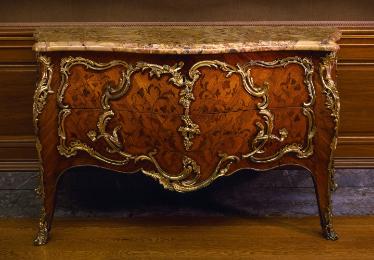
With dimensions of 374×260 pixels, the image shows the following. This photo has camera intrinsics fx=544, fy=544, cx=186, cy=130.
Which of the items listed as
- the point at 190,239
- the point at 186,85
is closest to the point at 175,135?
the point at 186,85

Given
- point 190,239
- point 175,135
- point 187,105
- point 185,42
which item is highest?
point 185,42

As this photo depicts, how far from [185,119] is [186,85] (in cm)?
13

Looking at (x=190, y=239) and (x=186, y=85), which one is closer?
(x=186, y=85)

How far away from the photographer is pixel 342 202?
2662 mm

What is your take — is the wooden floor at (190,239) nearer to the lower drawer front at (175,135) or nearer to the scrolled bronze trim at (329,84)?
the lower drawer front at (175,135)

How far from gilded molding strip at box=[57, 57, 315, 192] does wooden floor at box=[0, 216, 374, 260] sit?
0.30 m

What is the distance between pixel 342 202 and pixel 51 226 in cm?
139

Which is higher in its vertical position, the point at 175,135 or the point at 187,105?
the point at 187,105

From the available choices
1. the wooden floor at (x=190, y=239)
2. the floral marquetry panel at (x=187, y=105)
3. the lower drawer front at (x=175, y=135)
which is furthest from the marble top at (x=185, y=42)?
the wooden floor at (x=190, y=239)

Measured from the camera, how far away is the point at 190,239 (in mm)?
2311

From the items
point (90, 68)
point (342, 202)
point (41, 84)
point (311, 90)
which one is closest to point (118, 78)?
point (90, 68)

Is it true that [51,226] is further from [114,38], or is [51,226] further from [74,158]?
[114,38]

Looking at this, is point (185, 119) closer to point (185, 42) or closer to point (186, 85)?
point (186, 85)

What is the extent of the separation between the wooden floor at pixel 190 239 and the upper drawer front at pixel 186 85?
59 cm
